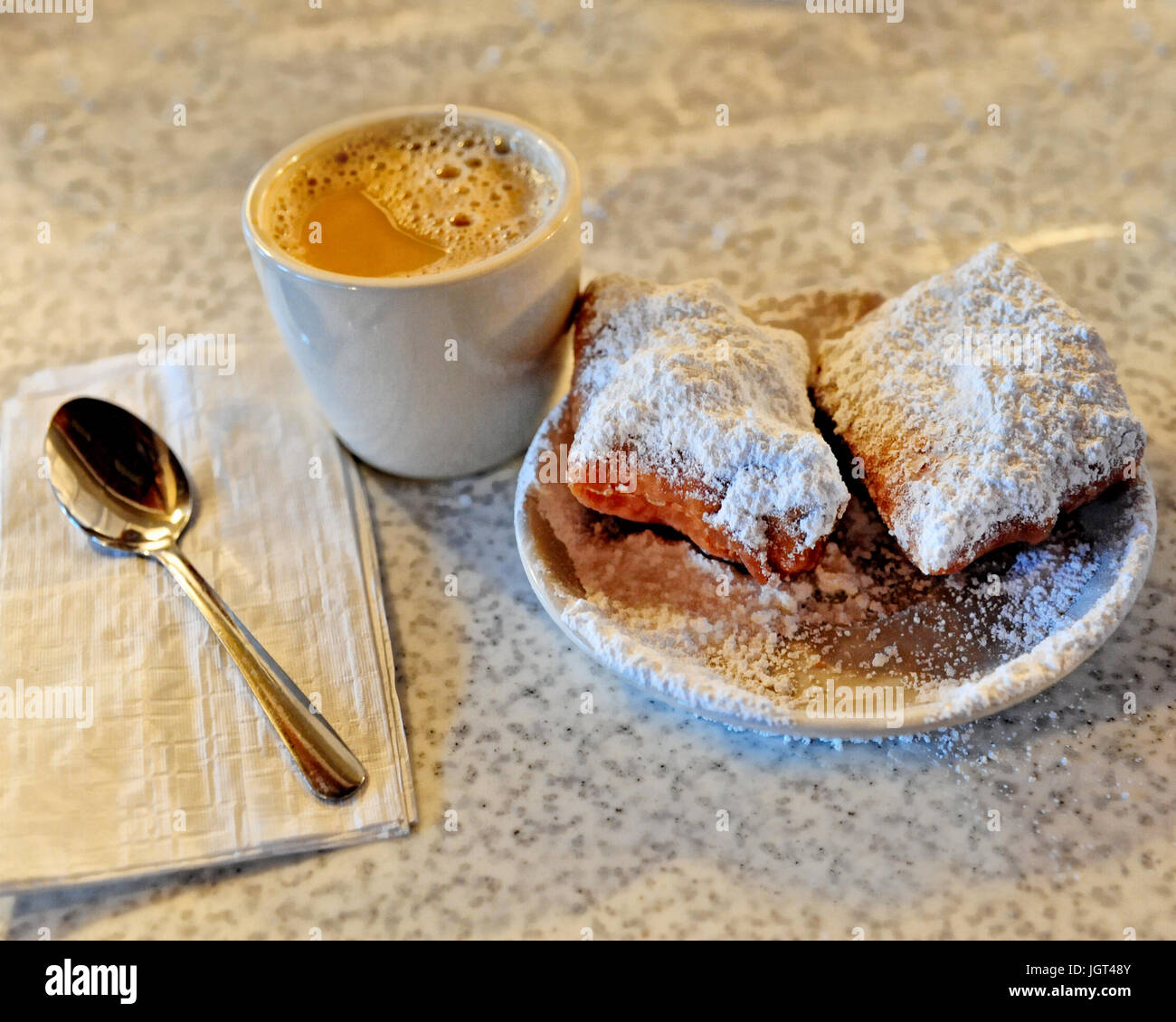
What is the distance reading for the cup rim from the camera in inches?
28.6

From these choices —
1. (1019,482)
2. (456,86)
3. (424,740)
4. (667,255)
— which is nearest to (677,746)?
(424,740)

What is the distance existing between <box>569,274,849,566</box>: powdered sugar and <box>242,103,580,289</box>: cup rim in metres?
0.09

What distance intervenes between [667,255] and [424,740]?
0.66 meters

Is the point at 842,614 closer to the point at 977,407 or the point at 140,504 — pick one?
the point at 977,407

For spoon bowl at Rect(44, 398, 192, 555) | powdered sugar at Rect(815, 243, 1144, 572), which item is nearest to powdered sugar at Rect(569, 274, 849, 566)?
powdered sugar at Rect(815, 243, 1144, 572)

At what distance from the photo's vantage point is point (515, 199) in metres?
0.85

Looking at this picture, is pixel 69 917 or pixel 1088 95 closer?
pixel 69 917

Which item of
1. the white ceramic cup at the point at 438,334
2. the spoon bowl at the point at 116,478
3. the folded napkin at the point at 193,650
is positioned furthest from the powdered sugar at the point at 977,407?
the spoon bowl at the point at 116,478

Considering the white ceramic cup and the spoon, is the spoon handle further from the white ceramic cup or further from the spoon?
the white ceramic cup

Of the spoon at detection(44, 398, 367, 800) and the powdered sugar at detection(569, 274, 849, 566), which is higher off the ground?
the powdered sugar at detection(569, 274, 849, 566)

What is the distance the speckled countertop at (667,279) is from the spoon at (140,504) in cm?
9

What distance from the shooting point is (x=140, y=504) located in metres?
0.83

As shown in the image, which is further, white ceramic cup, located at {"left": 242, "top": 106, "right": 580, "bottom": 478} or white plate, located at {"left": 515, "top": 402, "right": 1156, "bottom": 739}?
white ceramic cup, located at {"left": 242, "top": 106, "right": 580, "bottom": 478}

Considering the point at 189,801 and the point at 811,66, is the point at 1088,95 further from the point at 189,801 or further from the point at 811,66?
the point at 189,801
